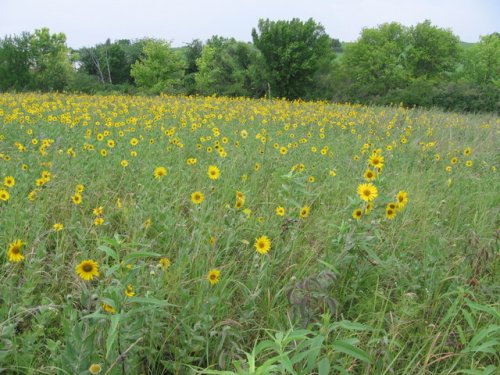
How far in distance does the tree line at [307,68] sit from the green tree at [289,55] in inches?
2.8

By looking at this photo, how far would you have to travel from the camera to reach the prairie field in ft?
4.76

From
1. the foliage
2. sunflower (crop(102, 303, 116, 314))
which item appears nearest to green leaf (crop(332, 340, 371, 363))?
sunflower (crop(102, 303, 116, 314))

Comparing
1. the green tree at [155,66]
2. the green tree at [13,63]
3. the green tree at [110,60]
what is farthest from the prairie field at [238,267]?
the green tree at [110,60]

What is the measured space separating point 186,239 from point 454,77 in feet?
152

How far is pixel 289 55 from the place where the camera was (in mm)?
30531

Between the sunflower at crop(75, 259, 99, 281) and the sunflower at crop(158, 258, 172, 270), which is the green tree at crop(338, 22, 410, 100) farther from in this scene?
the sunflower at crop(75, 259, 99, 281)

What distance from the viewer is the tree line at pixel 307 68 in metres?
26.2

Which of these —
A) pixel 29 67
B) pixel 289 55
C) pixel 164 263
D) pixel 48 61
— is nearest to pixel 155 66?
pixel 48 61

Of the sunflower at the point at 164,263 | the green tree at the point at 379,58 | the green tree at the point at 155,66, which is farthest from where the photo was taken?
the green tree at the point at 155,66

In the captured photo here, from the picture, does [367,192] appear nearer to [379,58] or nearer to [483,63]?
[379,58]

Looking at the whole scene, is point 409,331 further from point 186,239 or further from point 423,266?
point 186,239

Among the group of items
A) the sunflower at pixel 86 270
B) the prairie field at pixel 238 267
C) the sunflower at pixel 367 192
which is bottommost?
the prairie field at pixel 238 267

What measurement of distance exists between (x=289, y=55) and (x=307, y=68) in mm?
1631

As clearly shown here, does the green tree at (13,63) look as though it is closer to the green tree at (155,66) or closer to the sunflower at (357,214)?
the green tree at (155,66)
